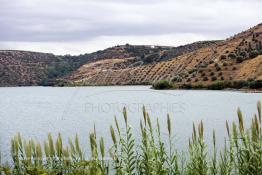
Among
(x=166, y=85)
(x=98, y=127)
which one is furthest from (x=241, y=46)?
(x=98, y=127)

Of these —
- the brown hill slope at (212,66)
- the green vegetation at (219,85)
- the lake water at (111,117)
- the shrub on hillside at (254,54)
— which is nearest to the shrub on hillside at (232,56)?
the brown hill slope at (212,66)

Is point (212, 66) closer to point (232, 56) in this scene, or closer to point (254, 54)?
point (232, 56)

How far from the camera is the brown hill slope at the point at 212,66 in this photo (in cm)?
Result: 9306

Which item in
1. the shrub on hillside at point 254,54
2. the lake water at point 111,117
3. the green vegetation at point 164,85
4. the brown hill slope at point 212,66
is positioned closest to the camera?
the lake water at point 111,117

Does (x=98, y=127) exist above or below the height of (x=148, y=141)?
below

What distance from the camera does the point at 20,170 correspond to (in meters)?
9.42

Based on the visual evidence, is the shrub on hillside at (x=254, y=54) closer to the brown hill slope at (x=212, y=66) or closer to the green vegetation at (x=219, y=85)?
the brown hill slope at (x=212, y=66)

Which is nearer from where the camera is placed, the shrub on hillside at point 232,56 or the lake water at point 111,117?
the lake water at point 111,117

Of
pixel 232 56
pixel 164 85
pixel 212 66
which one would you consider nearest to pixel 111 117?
pixel 164 85

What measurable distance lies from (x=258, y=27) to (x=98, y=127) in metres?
103

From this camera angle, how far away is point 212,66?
102 metres

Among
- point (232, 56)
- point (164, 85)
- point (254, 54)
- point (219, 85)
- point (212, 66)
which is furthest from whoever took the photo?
point (232, 56)

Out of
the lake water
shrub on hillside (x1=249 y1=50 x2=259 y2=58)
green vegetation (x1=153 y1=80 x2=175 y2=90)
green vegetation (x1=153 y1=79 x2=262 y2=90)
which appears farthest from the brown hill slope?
the lake water

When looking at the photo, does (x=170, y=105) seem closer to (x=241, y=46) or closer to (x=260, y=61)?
(x=260, y=61)
